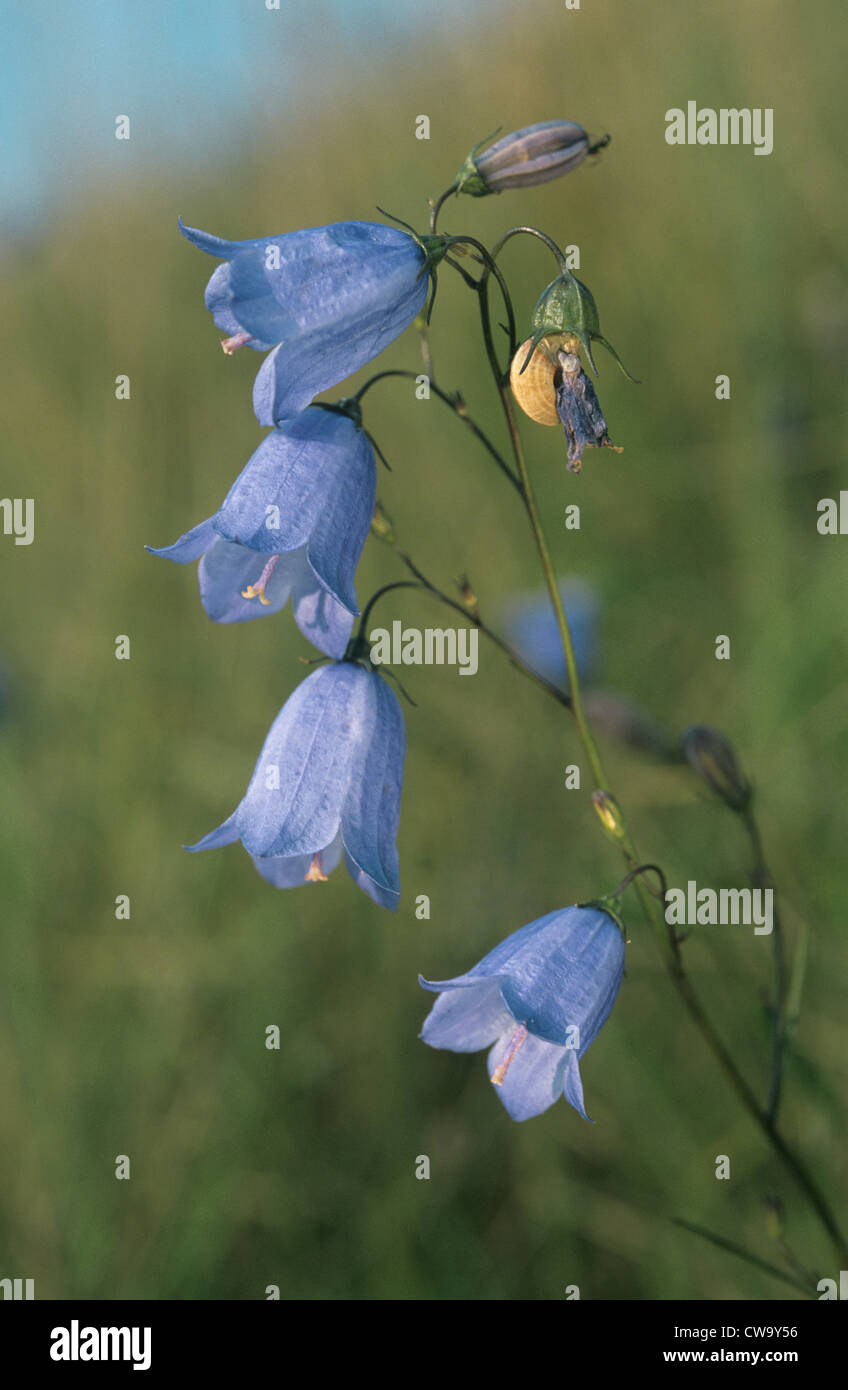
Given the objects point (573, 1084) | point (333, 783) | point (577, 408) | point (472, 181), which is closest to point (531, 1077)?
point (573, 1084)

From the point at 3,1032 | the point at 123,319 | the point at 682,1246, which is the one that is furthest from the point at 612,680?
the point at 123,319

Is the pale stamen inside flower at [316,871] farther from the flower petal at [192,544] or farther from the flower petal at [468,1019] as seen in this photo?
the flower petal at [192,544]

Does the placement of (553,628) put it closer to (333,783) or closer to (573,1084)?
(333,783)

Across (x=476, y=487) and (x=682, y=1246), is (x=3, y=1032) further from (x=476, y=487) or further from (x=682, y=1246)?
(x=476, y=487)

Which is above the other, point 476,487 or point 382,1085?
point 476,487

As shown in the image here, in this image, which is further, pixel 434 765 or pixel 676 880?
pixel 434 765

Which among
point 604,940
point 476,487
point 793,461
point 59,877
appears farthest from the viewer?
point 476,487

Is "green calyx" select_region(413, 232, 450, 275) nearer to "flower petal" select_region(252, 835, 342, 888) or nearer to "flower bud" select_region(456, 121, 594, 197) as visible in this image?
"flower bud" select_region(456, 121, 594, 197)
